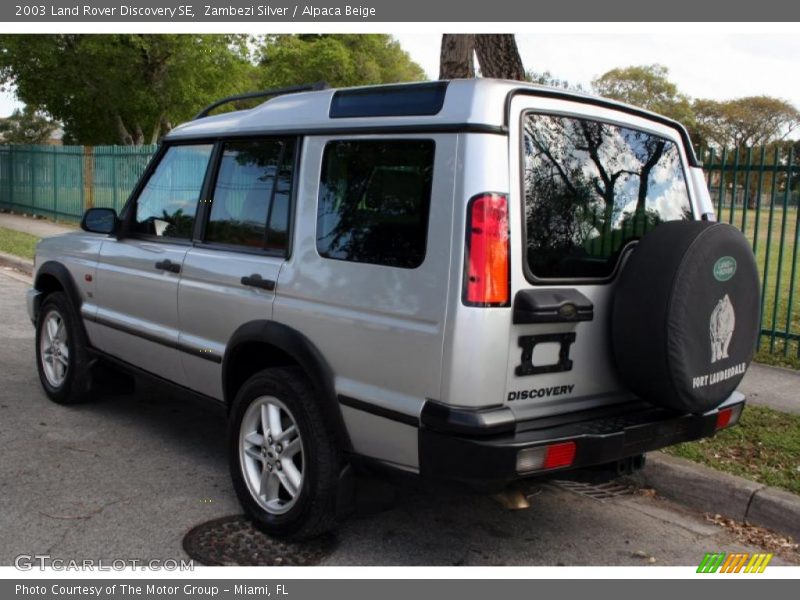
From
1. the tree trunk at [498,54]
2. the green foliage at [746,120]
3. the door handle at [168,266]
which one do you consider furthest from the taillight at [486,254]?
the green foliage at [746,120]

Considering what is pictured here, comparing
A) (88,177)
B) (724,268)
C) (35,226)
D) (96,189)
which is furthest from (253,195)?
(35,226)

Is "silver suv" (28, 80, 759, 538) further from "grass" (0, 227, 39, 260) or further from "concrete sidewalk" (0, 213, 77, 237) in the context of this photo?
"concrete sidewalk" (0, 213, 77, 237)

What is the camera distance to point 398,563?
367 cm

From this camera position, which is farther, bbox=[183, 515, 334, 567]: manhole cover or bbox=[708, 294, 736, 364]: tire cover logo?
bbox=[183, 515, 334, 567]: manhole cover

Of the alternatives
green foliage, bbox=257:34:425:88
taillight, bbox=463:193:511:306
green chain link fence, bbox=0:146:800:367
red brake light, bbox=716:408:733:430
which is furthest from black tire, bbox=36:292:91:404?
green foliage, bbox=257:34:425:88

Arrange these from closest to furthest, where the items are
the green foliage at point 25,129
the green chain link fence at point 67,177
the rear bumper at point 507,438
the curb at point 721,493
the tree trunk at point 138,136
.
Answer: the rear bumper at point 507,438, the curb at point 721,493, the green chain link fence at point 67,177, the tree trunk at point 138,136, the green foliage at point 25,129

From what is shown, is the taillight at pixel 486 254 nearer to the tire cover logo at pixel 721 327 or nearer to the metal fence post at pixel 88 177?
the tire cover logo at pixel 721 327

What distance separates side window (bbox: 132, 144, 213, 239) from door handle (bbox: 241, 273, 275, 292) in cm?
83

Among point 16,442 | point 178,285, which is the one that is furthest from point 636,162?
point 16,442

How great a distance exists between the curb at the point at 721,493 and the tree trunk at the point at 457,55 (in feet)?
13.4

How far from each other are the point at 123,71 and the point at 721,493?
84.2ft

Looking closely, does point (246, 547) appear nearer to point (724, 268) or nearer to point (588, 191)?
point (588, 191)

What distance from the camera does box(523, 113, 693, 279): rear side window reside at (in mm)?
3311

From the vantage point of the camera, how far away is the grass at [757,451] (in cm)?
454
